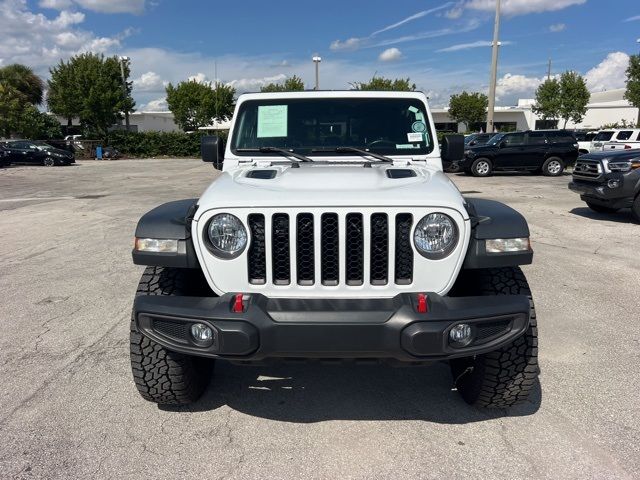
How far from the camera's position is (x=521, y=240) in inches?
102

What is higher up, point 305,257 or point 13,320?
point 305,257

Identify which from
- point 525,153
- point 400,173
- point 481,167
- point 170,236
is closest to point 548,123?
point 525,153

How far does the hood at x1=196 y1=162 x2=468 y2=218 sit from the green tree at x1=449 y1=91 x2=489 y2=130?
55761 mm

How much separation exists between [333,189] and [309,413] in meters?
1.37

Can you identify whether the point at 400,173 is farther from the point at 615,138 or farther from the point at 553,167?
the point at 615,138

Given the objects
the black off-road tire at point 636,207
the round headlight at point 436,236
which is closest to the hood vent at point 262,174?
the round headlight at point 436,236

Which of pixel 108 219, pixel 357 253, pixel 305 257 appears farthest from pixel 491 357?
pixel 108 219

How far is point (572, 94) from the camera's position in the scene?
138 ft

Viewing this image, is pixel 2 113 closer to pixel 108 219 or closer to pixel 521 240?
pixel 108 219

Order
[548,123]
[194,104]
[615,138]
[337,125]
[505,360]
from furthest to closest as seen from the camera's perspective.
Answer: [548,123] → [194,104] → [615,138] → [337,125] → [505,360]

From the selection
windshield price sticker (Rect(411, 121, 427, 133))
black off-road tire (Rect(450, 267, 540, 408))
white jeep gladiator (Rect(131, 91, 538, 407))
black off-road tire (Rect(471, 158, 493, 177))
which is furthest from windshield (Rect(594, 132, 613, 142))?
black off-road tire (Rect(450, 267, 540, 408))

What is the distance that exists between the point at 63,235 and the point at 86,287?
11.5 feet

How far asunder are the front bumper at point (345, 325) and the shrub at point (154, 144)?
35483 mm

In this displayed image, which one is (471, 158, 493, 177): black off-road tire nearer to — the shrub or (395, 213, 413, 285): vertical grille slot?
(395, 213, 413, 285): vertical grille slot
